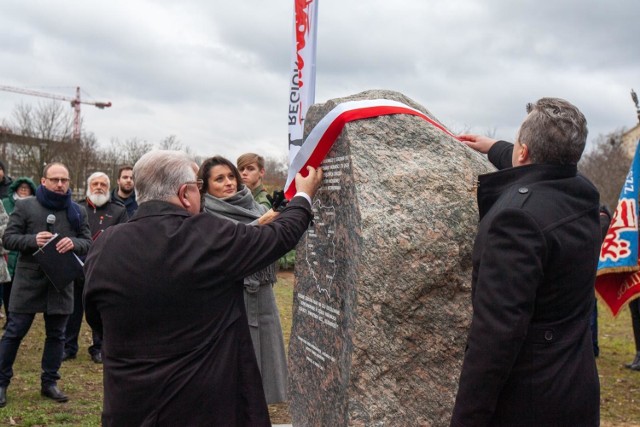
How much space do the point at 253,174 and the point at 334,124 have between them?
2.04 meters

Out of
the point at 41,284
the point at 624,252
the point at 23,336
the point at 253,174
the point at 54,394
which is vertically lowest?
the point at 54,394

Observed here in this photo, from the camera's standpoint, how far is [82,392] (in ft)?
18.1

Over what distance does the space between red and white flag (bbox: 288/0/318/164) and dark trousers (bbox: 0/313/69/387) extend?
8.29 ft

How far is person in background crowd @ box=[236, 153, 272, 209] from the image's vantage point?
495 cm

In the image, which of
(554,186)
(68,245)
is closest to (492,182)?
(554,186)

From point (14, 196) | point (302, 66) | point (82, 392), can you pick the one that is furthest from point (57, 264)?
point (14, 196)

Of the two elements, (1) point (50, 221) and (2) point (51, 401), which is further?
(1) point (50, 221)

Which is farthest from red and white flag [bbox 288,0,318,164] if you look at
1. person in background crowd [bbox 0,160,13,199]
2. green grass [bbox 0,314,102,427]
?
person in background crowd [bbox 0,160,13,199]

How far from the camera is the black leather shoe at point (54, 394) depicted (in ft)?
17.1

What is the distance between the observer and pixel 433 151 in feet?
9.74

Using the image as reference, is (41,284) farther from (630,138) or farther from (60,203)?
(630,138)

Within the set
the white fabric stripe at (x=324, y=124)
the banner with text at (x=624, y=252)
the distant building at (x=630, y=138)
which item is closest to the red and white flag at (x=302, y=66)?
the white fabric stripe at (x=324, y=124)

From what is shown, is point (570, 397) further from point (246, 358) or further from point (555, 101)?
point (246, 358)

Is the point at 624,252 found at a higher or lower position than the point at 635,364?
higher
